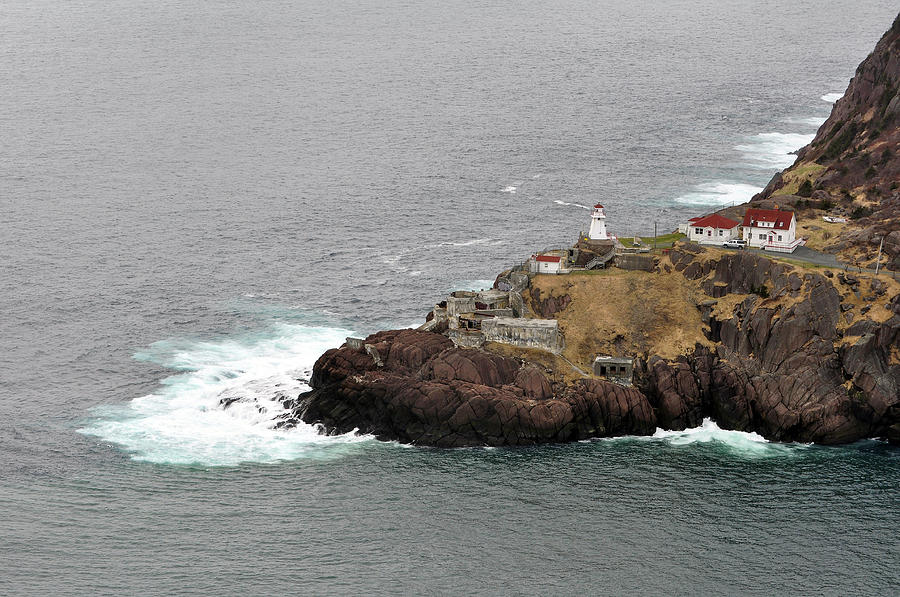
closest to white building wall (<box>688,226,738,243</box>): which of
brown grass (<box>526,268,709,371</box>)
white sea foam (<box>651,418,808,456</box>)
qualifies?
brown grass (<box>526,268,709,371</box>)

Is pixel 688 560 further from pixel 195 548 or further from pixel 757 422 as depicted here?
pixel 195 548

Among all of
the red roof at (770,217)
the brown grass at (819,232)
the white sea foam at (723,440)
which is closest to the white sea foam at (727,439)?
the white sea foam at (723,440)

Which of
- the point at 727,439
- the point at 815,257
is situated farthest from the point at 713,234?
the point at 727,439

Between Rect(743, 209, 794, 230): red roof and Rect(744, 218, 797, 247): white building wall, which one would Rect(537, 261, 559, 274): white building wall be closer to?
Rect(744, 218, 797, 247): white building wall

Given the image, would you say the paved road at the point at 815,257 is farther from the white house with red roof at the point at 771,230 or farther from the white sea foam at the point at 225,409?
the white sea foam at the point at 225,409

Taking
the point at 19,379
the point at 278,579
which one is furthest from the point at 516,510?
the point at 19,379

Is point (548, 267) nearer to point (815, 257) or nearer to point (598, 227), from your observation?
point (598, 227)
